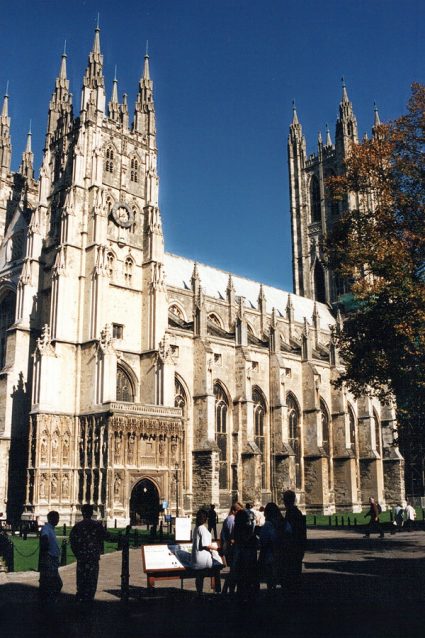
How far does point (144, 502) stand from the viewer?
36312 millimetres

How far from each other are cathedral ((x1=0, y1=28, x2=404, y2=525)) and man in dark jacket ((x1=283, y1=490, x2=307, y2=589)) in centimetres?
1635

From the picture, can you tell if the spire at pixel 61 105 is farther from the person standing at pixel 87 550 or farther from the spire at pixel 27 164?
the person standing at pixel 87 550

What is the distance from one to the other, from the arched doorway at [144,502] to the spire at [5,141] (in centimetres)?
2914

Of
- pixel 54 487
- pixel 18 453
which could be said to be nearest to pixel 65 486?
pixel 54 487

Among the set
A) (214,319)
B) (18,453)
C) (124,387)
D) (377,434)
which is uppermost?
(214,319)

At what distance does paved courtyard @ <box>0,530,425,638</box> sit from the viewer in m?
9.59

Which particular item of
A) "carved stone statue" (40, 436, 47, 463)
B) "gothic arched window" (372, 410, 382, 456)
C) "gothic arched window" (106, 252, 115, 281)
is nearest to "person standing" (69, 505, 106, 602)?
"carved stone statue" (40, 436, 47, 463)

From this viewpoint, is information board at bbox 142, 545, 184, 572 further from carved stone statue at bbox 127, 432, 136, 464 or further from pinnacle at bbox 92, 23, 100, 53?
pinnacle at bbox 92, 23, 100, 53

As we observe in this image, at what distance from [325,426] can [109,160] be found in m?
27.8

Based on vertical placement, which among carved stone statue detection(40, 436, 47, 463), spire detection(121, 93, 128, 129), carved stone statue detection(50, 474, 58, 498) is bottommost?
carved stone statue detection(50, 474, 58, 498)

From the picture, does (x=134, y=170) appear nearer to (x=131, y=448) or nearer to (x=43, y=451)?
(x=131, y=448)

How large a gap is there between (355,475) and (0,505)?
1133 inches

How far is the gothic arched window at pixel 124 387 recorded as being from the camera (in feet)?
130

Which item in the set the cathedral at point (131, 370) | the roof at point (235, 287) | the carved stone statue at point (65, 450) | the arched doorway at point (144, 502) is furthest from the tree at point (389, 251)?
the roof at point (235, 287)
